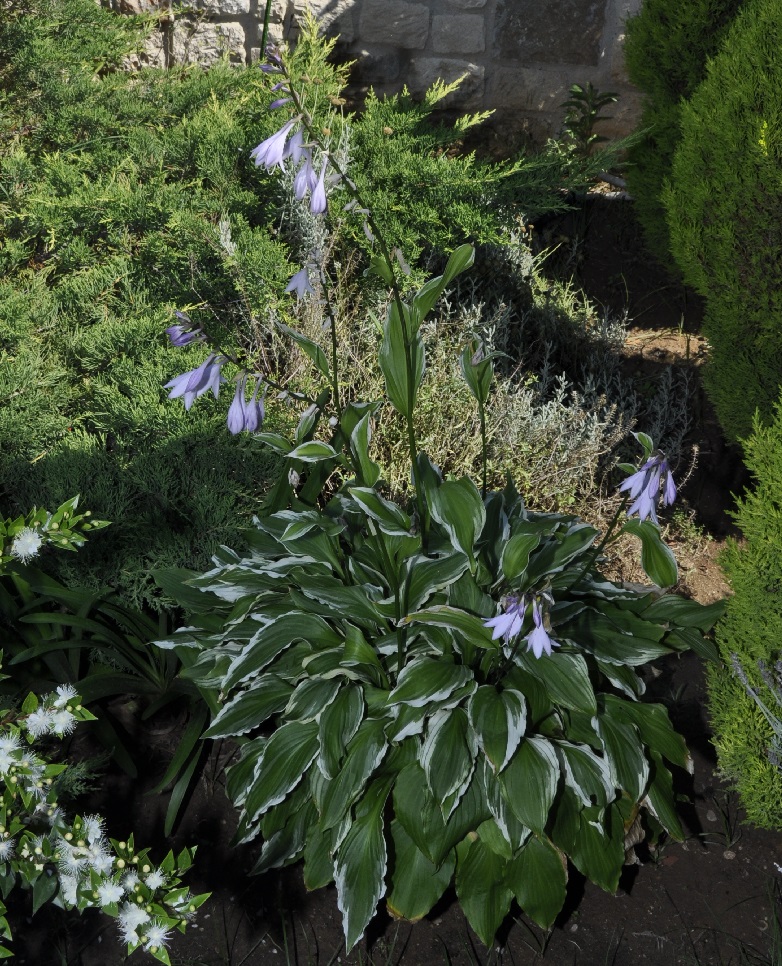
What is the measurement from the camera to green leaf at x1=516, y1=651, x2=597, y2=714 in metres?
1.96

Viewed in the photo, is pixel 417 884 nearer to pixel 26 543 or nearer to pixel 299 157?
pixel 26 543

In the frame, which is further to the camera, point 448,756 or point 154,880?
point 448,756

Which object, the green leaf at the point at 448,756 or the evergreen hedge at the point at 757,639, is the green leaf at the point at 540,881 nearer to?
the green leaf at the point at 448,756

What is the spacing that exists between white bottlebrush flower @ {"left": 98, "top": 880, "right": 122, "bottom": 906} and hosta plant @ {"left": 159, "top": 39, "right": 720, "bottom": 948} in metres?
0.48

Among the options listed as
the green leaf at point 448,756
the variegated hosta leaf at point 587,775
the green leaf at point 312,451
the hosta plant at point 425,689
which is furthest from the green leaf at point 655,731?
the green leaf at point 312,451

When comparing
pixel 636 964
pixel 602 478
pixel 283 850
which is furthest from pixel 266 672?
pixel 602 478

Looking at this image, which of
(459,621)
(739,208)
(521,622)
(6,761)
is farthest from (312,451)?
(739,208)

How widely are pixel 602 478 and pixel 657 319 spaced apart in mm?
1335

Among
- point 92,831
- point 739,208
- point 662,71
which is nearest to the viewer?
point 92,831

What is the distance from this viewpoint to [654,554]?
181cm

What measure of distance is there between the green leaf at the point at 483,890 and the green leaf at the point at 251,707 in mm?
585

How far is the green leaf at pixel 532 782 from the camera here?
6.08 feet

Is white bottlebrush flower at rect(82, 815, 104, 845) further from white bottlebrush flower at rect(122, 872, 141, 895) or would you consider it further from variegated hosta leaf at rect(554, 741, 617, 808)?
variegated hosta leaf at rect(554, 741, 617, 808)

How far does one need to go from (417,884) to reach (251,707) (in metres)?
0.57
